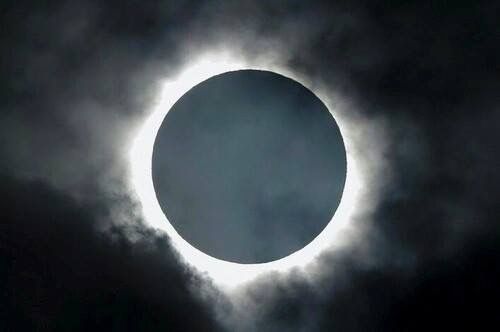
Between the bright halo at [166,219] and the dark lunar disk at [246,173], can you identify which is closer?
the dark lunar disk at [246,173]

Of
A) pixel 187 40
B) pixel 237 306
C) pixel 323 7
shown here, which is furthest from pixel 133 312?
pixel 323 7

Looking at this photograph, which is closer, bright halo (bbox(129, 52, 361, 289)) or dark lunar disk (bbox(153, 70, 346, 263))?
dark lunar disk (bbox(153, 70, 346, 263))

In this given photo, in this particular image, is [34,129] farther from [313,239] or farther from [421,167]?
[421,167]

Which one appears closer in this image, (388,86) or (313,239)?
(313,239)

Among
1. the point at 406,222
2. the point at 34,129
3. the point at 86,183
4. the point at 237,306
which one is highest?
the point at 34,129
